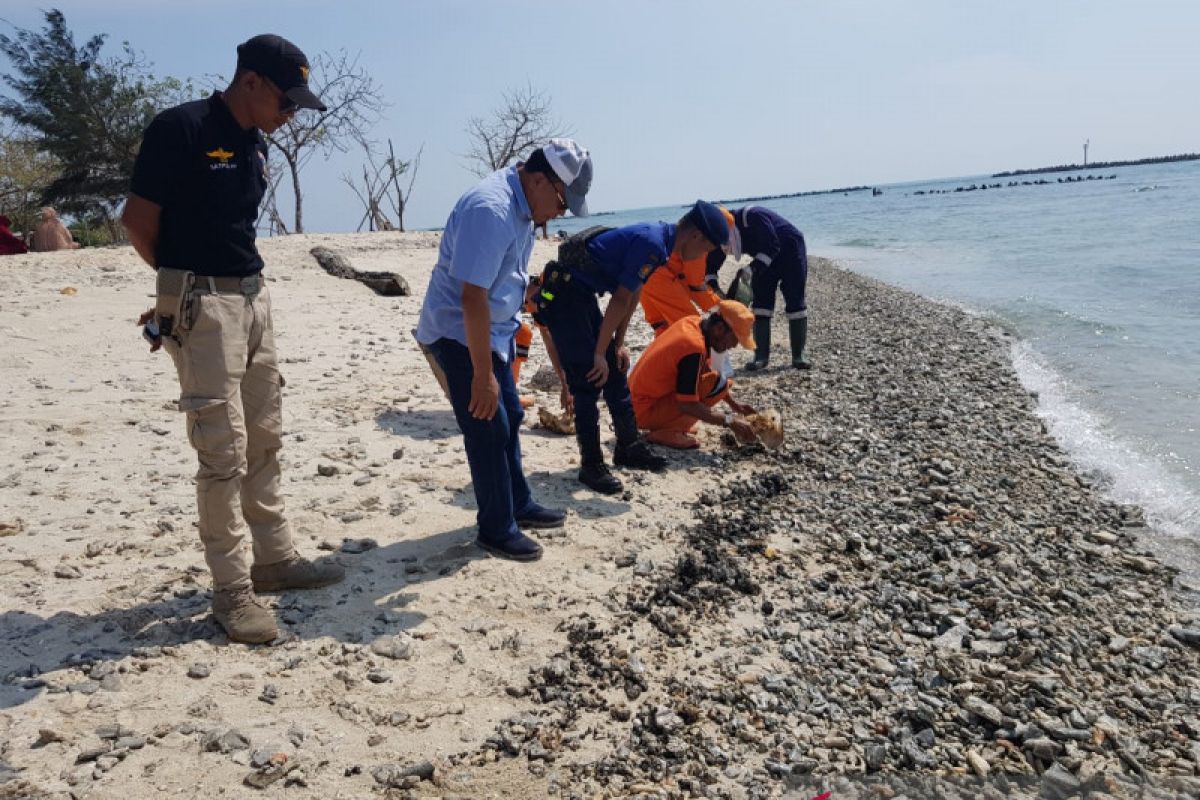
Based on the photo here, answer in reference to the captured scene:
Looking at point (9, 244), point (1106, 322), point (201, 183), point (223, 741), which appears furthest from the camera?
point (9, 244)

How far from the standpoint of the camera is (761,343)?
30.7ft

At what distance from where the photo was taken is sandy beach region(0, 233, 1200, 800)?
2695mm

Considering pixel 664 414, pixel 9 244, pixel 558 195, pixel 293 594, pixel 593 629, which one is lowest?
Result: pixel 593 629

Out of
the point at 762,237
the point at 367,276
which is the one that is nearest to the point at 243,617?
the point at 762,237

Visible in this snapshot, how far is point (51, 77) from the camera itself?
793 inches

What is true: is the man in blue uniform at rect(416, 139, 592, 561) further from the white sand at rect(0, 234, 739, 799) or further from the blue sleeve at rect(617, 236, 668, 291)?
the blue sleeve at rect(617, 236, 668, 291)

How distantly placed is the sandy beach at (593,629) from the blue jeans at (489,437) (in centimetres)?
28

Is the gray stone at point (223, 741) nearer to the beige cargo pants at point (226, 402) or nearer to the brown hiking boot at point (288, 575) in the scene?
the beige cargo pants at point (226, 402)

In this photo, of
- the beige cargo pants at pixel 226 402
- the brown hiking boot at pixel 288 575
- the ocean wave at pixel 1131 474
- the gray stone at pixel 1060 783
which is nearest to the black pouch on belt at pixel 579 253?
the beige cargo pants at pixel 226 402

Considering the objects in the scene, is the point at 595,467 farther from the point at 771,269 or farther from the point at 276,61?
the point at 771,269

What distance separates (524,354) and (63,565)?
3291 millimetres

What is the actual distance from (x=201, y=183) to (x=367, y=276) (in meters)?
9.02

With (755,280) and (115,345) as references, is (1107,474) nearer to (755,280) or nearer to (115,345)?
(755,280)

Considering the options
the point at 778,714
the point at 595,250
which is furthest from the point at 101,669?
the point at 595,250
